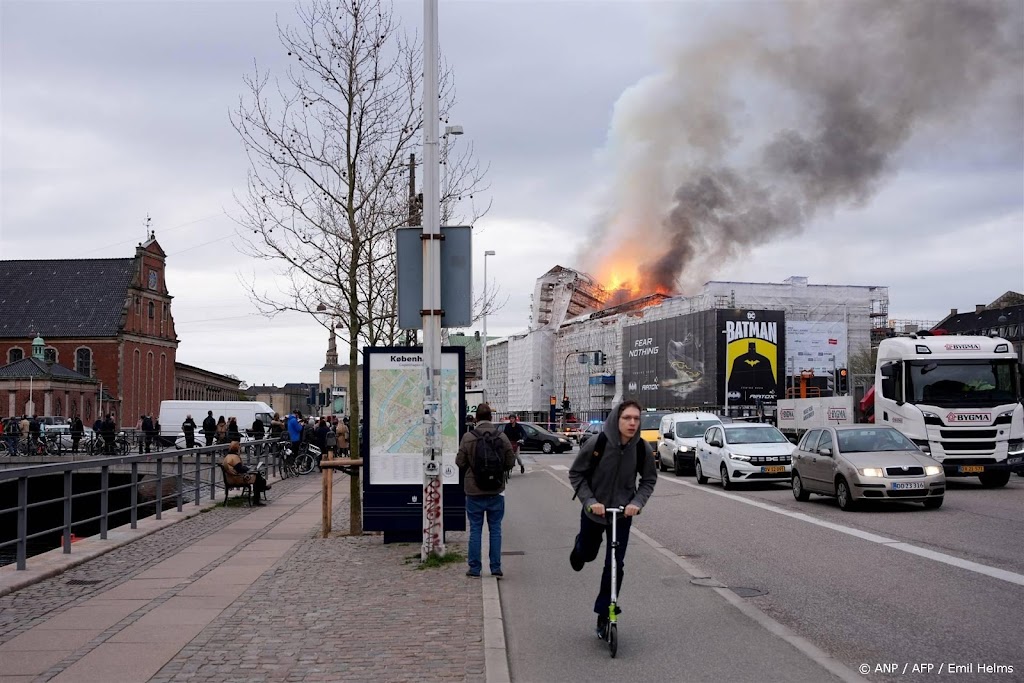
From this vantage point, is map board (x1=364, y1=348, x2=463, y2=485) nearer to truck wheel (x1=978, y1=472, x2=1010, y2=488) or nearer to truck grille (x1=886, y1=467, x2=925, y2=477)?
truck grille (x1=886, y1=467, x2=925, y2=477)

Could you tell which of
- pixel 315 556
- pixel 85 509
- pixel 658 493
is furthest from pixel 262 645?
pixel 85 509

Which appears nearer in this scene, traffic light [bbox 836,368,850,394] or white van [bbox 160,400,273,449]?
traffic light [bbox 836,368,850,394]

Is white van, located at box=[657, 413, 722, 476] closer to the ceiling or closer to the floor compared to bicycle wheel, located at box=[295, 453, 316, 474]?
closer to the ceiling

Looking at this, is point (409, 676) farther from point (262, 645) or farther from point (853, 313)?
point (853, 313)

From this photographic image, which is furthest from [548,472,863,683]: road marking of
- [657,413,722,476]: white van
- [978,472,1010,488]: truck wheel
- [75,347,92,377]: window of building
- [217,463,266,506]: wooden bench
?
[75,347,92,377]: window of building

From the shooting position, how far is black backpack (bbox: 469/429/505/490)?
10.1 metres

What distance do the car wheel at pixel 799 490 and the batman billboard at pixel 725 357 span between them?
2795 inches

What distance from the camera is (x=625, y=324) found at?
107 meters

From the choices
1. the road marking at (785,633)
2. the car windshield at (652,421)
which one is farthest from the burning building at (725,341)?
the road marking at (785,633)

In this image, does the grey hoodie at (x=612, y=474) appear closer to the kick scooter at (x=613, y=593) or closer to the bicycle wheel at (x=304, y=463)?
the kick scooter at (x=613, y=593)

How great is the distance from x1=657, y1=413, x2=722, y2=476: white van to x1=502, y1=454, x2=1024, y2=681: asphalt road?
1054 centimetres

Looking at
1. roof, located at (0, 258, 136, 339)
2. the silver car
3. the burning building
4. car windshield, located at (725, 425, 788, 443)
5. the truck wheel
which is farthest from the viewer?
the burning building

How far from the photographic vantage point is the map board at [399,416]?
12.4 metres

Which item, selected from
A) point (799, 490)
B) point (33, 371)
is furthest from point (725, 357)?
point (799, 490)
